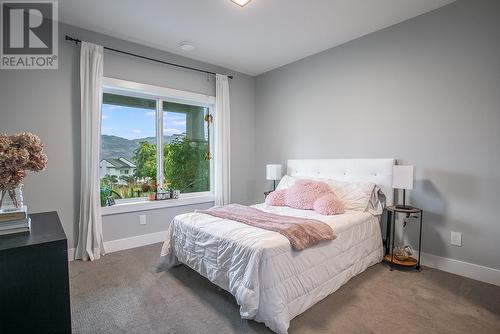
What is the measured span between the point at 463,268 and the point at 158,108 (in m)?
4.16

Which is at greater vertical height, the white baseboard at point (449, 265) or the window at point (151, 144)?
the window at point (151, 144)

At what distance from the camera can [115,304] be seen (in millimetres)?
Result: 2078

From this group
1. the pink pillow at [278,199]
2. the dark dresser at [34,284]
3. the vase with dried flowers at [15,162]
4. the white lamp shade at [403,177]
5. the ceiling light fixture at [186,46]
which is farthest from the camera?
the ceiling light fixture at [186,46]

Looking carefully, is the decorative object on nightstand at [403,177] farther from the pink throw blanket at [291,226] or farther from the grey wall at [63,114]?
the grey wall at [63,114]

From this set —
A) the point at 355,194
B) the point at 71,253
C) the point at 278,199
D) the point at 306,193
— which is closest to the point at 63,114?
the point at 71,253

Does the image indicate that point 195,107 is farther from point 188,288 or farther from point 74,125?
point 188,288

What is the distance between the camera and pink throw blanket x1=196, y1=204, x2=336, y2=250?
1954 mm

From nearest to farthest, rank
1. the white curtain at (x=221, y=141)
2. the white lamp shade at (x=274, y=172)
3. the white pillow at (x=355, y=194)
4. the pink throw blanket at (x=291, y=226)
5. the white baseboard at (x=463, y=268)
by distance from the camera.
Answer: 1. the pink throw blanket at (x=291, y=226)
2. the white baseboard at (x=463, y=268)
3. the white pillow at (x=355, y=194)
4. the white lamp shade at (x=274, y=172)
5. the white curtain at (x=221, y=141)

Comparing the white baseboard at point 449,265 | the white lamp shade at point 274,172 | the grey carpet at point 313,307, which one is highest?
the white lamp shade at point 274,172

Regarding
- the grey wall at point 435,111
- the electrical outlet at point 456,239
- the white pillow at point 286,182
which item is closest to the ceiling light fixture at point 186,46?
the grey wall at point 435,111

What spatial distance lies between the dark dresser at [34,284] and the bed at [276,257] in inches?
40.6

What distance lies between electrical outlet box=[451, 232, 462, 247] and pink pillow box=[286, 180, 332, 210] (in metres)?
1.26

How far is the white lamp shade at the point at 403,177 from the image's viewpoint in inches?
99.8

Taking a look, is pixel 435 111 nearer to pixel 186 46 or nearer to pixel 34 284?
pixel 186 46
